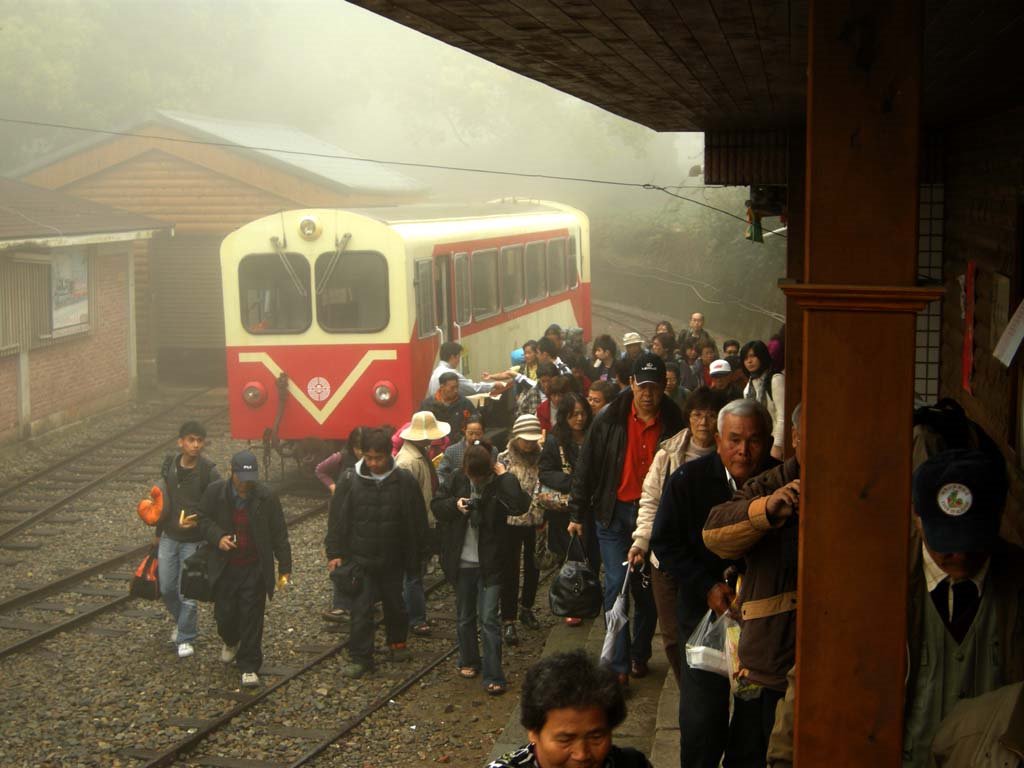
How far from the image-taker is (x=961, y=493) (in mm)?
3205

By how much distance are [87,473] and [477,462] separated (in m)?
8.79

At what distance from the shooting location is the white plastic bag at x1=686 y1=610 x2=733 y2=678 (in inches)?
175

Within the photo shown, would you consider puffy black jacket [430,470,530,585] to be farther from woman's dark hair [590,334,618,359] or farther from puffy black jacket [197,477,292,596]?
woman's dark hair [590,334,618,359]

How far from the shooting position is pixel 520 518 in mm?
7660

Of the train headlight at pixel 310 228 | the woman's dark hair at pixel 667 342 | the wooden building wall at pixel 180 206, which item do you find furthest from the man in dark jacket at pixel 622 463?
the wooden building wall at pixel 180 206

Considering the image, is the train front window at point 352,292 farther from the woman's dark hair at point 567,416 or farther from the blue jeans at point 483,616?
the blue jeans at point 483,616

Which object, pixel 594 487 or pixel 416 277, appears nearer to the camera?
pixel 594 487

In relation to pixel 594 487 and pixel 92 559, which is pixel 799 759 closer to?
pixel 594 487

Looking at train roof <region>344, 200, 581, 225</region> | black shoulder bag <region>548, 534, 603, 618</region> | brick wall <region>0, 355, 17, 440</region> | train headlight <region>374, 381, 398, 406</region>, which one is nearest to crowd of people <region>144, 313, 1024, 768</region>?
black shoulder bag <region>548, 534, 603, 618</region>

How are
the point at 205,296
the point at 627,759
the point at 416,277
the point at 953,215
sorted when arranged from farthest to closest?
the point at 205,296 < the point at 416,277 < the point at 953,215 < the point at 627,759

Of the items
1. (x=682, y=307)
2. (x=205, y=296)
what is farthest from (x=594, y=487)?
(x=682, y=307)

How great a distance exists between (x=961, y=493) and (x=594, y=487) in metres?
3.72

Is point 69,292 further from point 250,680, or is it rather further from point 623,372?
point 250,680

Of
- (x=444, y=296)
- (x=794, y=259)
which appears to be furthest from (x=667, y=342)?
(x=794, y=259)
